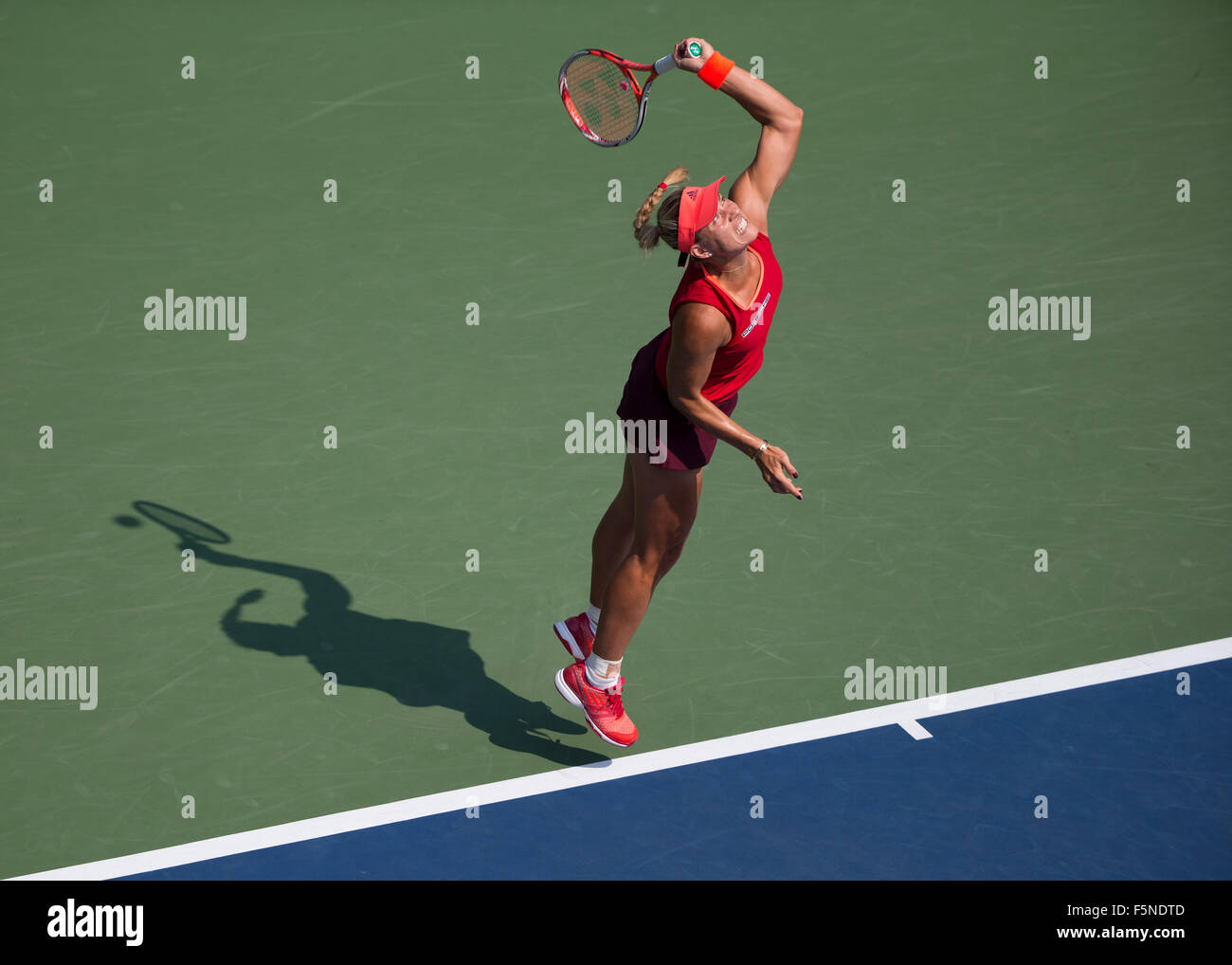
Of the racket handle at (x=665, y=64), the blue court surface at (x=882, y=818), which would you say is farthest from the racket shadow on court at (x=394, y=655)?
the racket handle at (x=665, y=64)

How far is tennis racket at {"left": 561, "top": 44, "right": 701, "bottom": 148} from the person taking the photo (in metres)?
6.65

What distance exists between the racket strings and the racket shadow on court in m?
2.58

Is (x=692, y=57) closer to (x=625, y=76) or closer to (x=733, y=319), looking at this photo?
(x=625, y=76)

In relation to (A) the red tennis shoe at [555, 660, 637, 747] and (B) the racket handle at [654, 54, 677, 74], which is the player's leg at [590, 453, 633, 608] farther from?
(B) the racket handle at [654, 54, 677, 74]

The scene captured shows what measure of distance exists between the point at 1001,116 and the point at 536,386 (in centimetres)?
462

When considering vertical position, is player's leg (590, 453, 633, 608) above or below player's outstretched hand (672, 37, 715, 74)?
below

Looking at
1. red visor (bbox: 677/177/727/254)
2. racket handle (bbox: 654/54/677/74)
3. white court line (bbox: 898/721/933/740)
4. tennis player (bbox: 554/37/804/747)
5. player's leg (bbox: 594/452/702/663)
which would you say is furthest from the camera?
white court line (bbox: 898/721/933/740)

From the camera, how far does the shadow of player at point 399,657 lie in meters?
6.83

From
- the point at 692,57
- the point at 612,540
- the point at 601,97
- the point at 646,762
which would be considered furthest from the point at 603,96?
the point at 646,762

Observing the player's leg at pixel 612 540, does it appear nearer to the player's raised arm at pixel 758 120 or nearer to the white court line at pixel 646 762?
the white court line at pixel 646 762

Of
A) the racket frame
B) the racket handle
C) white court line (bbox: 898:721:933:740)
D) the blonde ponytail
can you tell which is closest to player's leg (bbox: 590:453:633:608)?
the blonde ponytail

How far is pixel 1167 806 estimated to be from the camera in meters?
6.38

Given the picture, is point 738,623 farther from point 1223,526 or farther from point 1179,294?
point 1179,294
